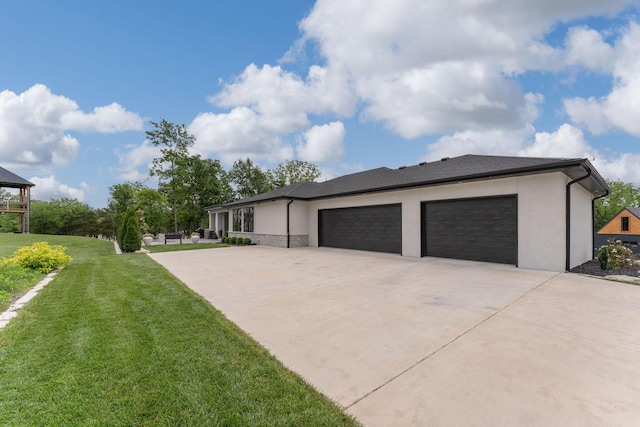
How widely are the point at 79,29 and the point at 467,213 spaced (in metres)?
16.3

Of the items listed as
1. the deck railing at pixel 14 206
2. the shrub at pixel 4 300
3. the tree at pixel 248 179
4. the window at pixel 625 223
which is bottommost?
the shrub at pixel 4 300

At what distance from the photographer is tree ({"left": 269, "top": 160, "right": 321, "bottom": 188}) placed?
123 feet

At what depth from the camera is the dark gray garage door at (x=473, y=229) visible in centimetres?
850

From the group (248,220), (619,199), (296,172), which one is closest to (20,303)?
(248,220)

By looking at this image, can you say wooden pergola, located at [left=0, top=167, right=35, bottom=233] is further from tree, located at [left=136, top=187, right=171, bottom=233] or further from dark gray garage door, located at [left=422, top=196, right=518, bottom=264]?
dark gray garage door, located at [left=422, top=196, right=518, bottom=264]

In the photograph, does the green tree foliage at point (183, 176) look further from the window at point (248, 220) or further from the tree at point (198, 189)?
the window at point (248, 220)

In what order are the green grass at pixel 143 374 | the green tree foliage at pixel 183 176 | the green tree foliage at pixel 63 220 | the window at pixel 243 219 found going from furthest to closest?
the green tree foliage at pixel 63 220, the green tree foliage at pixel 183 176, the window at pixel 243 219, the green grass at pixel 143 374

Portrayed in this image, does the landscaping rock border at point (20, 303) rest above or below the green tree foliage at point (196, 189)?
below

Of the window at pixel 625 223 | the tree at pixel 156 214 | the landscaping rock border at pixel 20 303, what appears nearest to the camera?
the landscaping rock border at pixel 20 303

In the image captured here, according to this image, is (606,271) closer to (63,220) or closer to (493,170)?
(493,170)

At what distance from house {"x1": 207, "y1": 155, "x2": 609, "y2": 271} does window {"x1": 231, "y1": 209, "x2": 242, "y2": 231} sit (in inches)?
242

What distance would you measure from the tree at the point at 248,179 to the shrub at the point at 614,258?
34154 millimetres

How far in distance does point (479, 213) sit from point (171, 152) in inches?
1174

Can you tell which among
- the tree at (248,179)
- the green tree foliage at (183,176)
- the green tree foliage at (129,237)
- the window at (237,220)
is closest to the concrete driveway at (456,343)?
the green tree foliage at (129,237)
